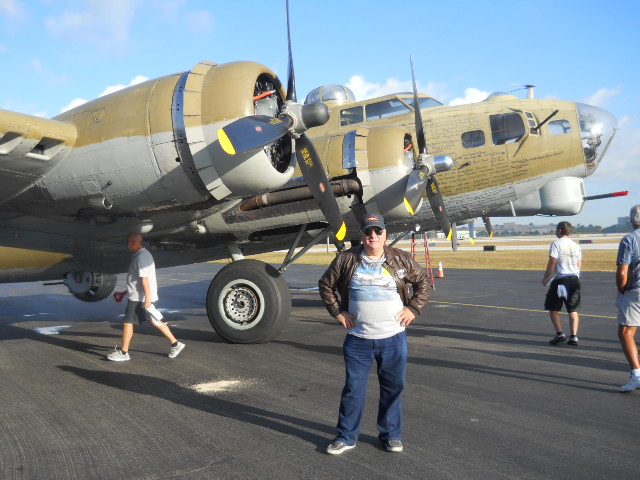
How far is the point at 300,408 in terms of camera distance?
5.22 m

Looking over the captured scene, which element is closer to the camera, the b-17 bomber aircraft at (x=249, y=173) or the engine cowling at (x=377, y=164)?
the b-17 bomber aircraft at (x=249, y=173)

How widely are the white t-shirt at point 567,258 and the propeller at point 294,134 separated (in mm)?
3413

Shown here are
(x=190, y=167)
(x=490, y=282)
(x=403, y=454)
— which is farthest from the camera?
(x=490, y=282)

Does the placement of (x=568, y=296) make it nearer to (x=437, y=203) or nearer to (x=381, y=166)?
(x=437, y=203)

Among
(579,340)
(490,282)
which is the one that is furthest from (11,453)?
(490,282)

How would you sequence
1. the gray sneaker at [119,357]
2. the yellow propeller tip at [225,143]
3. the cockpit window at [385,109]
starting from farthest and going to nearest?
1. the cockpit window at [385,109]
2. the gray sneaker at [119,357]
3. the yellow propeller tip at [225,143]

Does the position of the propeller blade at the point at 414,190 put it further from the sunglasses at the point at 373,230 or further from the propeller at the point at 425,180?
the sunglasses at the point at 373,230

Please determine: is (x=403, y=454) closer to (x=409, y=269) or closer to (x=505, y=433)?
(x=505, y=433)

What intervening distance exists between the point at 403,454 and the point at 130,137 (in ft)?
17.5

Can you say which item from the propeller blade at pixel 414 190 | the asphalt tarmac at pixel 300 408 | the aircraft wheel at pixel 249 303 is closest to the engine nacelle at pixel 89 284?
the asphalt tarmac at pixel 300 408

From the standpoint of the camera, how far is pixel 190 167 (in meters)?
7.06

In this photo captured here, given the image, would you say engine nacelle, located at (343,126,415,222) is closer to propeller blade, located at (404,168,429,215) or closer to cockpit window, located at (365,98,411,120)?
propeller blade, located at (404,168,429,215)

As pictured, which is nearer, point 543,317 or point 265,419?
point 265,419

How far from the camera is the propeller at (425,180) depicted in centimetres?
876
